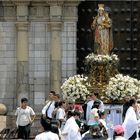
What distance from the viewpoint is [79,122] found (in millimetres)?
16906

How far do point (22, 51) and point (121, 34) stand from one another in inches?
160

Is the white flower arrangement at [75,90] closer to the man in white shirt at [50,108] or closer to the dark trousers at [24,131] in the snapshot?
the dark trousers at [24,131]

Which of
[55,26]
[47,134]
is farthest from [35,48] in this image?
[47,134]

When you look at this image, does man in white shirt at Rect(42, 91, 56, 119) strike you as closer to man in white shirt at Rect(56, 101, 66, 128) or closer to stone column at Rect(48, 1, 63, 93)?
man in white shirt at Rect(56, 101, 66, 128)

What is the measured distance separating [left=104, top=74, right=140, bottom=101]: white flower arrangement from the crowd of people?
250 cm

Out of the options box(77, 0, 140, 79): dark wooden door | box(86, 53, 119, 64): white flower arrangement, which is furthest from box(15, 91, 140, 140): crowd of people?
box(77, 0, 140, 79): dark wooden door

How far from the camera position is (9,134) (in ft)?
73.6

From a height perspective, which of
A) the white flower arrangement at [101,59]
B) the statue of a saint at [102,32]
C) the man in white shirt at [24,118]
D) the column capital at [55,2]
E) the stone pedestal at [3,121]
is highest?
the column capital at [55,2]

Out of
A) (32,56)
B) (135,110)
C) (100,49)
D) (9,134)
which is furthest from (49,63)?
(135,110)

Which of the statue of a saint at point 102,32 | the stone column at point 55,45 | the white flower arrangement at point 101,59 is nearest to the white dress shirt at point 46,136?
the white flower arrangement at point 101,59

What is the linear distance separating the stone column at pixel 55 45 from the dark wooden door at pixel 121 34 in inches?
47.2

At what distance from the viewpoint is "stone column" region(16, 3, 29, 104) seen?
27828 millimetres

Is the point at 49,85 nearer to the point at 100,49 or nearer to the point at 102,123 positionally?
the point at 100,49

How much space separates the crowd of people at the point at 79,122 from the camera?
1420 cm
